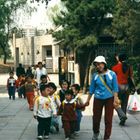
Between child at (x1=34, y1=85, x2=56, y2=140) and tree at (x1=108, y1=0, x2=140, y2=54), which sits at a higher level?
tree at (x1=108, y1=0, x2=140, y2=54)

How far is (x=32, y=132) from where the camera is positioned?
1158 centimetres

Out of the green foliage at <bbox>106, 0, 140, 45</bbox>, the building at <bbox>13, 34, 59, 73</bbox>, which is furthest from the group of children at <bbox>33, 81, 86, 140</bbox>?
the building at <bbox>13, 34, 59, 73</bbox>

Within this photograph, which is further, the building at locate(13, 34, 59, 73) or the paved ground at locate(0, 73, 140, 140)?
the building at locate(13, 34, 59, 73)

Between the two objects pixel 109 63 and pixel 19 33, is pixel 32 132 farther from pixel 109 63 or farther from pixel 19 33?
pixel 19 33

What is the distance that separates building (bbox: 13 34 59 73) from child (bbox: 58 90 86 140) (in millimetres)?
44914

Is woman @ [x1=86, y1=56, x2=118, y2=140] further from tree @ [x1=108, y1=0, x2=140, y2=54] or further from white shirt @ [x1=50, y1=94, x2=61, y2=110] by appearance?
tree @ [x1=108, y1=0, x2=140, y2=54]

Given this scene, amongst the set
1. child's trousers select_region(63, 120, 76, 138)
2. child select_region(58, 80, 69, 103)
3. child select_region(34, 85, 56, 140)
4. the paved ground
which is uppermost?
child select_region(58, 80, 69, 103)

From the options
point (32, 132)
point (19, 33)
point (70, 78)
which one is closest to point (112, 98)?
point (32, 132)

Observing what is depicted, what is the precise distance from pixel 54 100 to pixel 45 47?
50.2 meters

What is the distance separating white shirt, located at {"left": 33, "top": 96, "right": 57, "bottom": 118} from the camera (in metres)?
10.4

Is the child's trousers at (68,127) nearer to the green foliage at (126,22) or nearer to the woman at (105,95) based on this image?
the woman at (105,95)

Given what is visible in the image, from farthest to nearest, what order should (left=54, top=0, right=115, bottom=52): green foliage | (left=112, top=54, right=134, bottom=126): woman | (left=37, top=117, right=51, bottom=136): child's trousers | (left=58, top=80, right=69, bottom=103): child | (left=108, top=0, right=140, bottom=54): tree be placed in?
(left=54, top=0, right=115, bottom=52): green foliage → (left=108, top=0, right=140, bottom=54): tree → (left=112, top=54, right=134, bottom=126): woman → (left=58, top=80, right=69, bottom=103): child → (left=37, top=117, right=51, bottom=136): child's trousers

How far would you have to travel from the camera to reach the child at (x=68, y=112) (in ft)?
33.7

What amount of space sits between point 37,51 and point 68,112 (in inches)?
2023
